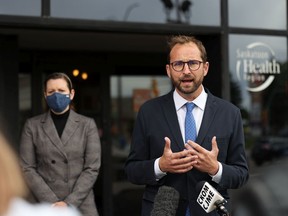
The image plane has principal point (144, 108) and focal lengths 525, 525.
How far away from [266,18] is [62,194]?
135 inches

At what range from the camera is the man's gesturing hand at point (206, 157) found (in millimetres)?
2705

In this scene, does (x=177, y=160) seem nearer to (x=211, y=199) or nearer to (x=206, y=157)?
(x=206, y=157)

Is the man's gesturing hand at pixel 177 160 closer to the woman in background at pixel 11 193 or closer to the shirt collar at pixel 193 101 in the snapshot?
the shirt collar at pixel 193 101

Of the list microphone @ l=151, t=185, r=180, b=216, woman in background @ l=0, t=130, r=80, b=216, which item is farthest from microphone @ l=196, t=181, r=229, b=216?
woman in background @ l=0, t=130, r=80, b=216

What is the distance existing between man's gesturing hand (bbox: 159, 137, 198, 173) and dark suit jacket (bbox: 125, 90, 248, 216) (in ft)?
0.50

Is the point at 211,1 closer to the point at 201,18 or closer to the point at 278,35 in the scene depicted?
the point at 201,18

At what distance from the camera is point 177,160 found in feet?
8.87

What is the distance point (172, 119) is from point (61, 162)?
1.45 m

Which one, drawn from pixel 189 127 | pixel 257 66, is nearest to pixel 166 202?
pixel 189 127

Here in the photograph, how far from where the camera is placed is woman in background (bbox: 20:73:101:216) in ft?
13.4

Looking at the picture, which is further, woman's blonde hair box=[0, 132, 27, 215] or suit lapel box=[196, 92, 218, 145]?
suit lapel box=[196, 92, 218, 145]

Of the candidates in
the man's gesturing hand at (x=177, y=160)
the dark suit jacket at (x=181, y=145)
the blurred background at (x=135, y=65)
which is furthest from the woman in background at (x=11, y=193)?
the blurred background at (x=135, y=65)

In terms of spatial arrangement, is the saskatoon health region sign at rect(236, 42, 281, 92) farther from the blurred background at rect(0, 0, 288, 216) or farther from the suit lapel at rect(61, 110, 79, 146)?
the suit lapel at rect(61, 110, 79, 146)

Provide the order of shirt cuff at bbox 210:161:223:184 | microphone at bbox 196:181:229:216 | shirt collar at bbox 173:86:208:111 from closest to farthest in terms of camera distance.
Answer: microphone at bbox 196:181:229:216 < shirt cuff at bbox 210:161:223:184 < shirt collar at bbox 173:86:208:111
